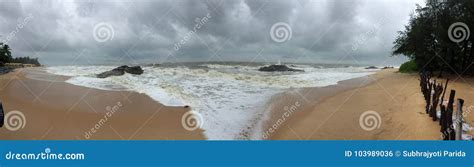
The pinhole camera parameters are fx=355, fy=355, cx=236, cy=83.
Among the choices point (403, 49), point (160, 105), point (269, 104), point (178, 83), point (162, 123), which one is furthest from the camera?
point (403, 49)

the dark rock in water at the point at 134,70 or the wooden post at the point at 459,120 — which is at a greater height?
the dark rock in water at the point at 134,70

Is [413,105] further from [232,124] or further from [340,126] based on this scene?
[232,124]

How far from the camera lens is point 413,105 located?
1033cm

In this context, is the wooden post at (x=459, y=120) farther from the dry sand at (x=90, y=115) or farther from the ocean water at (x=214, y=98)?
the dry sand at (x=90, y=115)

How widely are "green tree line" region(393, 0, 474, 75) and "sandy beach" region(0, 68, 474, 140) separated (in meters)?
8.70

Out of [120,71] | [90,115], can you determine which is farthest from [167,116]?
[120,71]

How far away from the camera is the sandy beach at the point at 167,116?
24.9 feet

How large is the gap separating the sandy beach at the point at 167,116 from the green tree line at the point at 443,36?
8.70 m

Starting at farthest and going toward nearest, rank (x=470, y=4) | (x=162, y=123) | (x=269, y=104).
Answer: (x=470, y=4), (x=269, y=104), (x=162, y=123)

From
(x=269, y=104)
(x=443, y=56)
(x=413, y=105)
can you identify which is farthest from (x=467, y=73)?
(x=269, y=104)

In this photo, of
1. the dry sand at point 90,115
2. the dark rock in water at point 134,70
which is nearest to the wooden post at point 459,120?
the dry sand at point 90,115

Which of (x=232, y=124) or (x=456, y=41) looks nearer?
A: (x=232, y=124)

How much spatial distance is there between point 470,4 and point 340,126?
1515cm

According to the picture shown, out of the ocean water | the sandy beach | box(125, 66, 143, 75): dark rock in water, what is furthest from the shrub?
box(125, 66, 143, 75): dark rock in water
